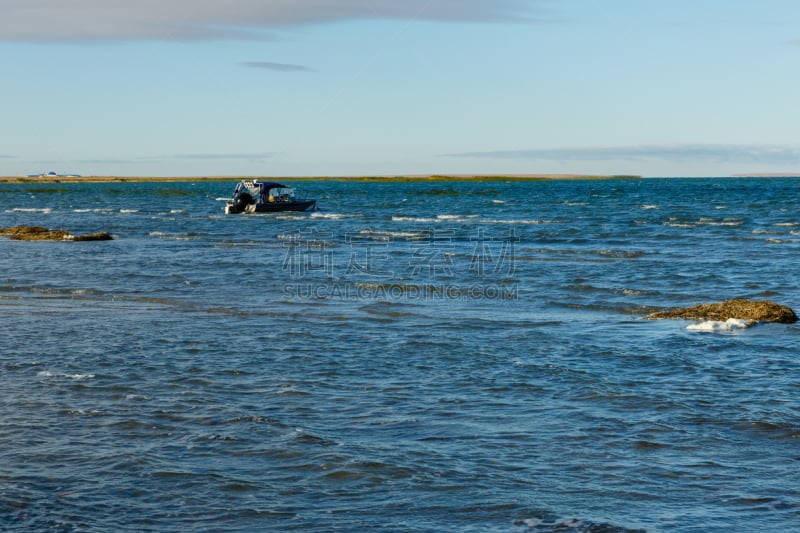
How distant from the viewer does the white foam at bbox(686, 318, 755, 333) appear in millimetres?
17219

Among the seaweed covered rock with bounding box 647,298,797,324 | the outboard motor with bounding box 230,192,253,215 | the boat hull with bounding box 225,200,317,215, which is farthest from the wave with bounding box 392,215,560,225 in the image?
the seaweed covered rock with bounding box 647,298,797,324

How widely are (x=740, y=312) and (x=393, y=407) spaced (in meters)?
9.86

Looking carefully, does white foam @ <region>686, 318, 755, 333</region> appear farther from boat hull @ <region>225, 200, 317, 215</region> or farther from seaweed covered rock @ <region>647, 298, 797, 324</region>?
boat hull @ <region>225, 200, 317, 215</region>

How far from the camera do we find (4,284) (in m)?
24.9

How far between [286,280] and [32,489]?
19262 millimetres

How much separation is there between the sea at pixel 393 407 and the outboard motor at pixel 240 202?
151 ft

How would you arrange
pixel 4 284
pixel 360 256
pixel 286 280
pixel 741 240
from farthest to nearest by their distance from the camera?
pixel 741 240 < pixel 360 256 < pixel 286 280 < pixel 4 284

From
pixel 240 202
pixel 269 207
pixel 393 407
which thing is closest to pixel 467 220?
pixel 269 207

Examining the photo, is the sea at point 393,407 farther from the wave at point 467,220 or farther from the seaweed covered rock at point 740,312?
the wave at point 467,220

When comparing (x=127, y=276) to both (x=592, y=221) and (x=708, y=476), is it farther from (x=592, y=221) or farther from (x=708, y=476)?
(x=592, y=221)

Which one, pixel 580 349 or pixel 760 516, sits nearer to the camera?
pixel 760 516

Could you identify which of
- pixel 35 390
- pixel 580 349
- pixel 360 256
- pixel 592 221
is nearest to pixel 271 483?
pixel 35 390

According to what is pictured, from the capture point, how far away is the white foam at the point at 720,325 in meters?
17.2

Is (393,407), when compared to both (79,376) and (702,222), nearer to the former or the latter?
(79,376)
